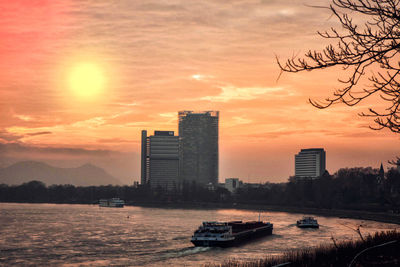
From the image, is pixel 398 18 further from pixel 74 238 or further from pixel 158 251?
pixel 74 238

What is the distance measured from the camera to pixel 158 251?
81875mm

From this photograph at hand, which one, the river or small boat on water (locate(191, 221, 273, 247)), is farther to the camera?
small boat on water (locate(191, 221, 273, 247))

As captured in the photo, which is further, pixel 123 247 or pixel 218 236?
pixel 218 236

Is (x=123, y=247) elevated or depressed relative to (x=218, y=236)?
depressed

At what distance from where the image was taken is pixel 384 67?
1989 cm

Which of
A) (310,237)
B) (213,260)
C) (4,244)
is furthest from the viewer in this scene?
(310,237)

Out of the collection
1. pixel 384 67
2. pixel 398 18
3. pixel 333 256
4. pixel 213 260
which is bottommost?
pixel 213 260

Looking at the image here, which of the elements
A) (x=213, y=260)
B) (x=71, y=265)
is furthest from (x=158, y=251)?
(x=71, y=265)

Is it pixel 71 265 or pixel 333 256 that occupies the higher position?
pixel 333 256

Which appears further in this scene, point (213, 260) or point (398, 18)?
point (213, 260)

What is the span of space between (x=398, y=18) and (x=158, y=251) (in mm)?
68431

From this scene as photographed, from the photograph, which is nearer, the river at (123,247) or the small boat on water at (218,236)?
the river at (123,247)

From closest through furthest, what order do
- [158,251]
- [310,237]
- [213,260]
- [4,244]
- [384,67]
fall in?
[384,67], [213,260], [158,251], [4,244], [310,237]

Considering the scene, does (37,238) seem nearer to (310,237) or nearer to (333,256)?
(310,237)
